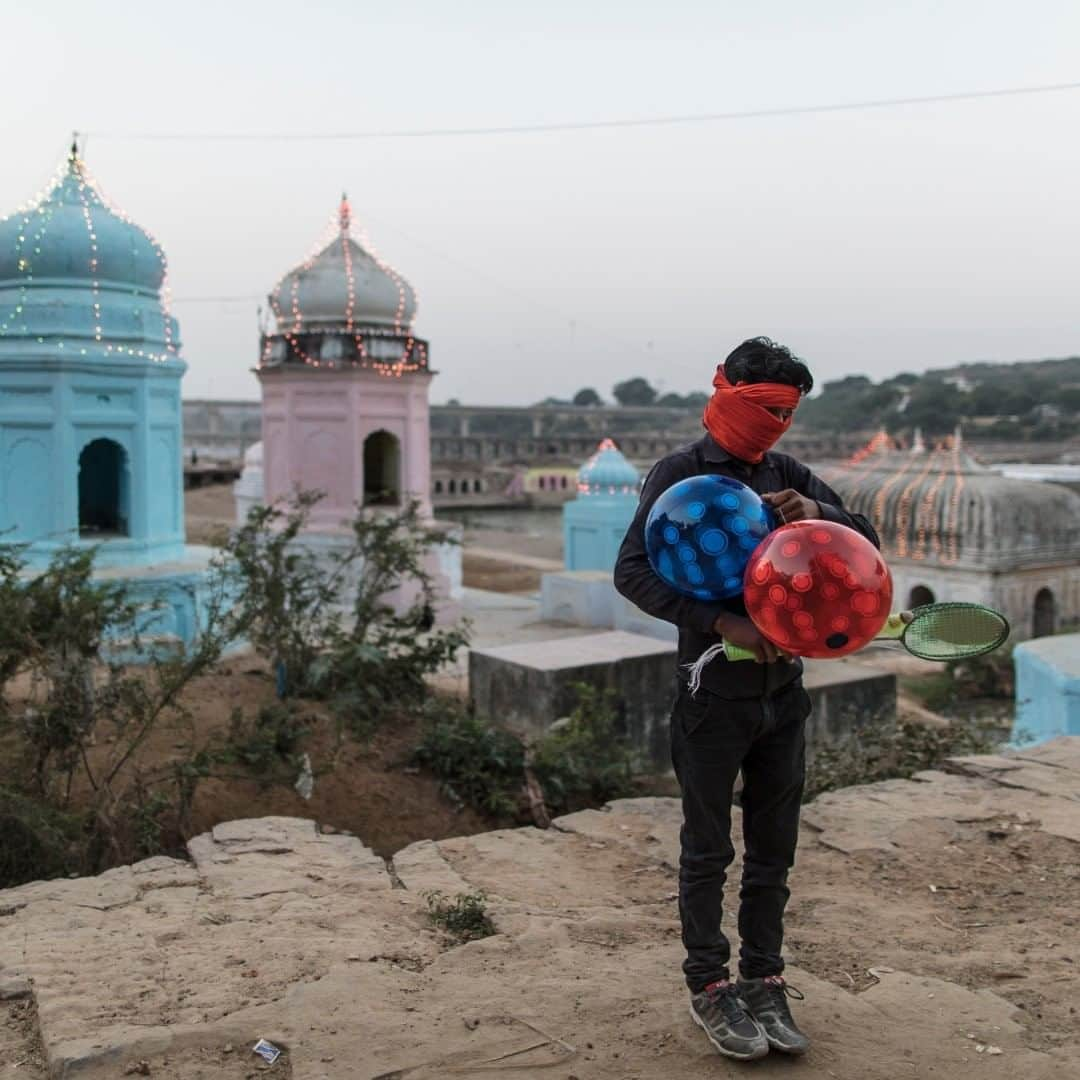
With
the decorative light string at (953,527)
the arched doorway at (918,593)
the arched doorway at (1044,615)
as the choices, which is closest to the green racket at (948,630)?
the decorative light string at (953,527)

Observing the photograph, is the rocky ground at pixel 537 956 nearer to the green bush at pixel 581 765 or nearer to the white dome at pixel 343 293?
the green bush at pixel 581 765

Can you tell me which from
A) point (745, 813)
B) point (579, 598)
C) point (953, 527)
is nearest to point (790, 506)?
point (745, 813)

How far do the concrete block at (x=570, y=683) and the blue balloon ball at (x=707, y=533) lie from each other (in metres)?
6.06

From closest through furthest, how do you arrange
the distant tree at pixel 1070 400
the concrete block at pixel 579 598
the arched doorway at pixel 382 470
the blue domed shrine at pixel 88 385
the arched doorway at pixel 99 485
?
the blue domed shrine at pixel 88 385
the arched doorway at pixel 99 485
the concrete block at pixel 579 598
the arched doorway at pixel 382 470
the distant tree at pixel 1070 400

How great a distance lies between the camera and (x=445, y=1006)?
10.3ft

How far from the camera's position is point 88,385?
1195 cm

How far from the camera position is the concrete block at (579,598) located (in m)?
16.5

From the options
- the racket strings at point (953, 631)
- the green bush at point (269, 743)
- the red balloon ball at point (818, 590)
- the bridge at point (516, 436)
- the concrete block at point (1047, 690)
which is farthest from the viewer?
the bridge at point (516, 436)

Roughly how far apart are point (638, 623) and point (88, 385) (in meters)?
7.01

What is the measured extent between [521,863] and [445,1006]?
1.70 metres

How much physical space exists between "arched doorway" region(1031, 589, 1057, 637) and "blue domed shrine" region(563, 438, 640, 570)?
6682mm

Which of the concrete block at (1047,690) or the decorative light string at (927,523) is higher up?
the decorative light string at (927,523)

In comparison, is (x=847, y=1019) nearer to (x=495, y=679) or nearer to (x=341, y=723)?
(x=341, y=723)

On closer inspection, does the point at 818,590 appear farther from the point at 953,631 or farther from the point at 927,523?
the point at 927,523
